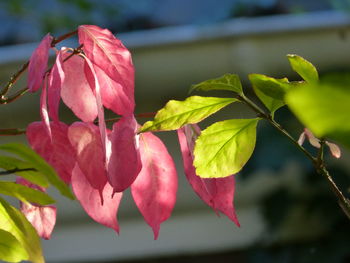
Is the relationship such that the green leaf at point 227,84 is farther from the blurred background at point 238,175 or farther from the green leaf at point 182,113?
the blurred background at point 238,175

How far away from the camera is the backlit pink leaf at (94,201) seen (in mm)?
321

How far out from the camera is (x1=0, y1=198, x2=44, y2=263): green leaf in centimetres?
29

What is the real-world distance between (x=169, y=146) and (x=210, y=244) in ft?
0.73

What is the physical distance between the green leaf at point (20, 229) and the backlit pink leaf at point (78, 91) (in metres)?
0.06

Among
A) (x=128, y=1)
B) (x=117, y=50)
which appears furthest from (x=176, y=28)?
(x=117, y=50)

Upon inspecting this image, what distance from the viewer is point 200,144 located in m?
0.28

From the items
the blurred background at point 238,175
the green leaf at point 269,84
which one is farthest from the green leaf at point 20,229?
the blurred background at point 238,175

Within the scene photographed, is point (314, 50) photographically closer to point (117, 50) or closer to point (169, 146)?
point (169, 146)

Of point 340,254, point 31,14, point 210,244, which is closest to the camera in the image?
point 340,254

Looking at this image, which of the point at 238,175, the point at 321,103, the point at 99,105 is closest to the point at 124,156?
the point at 99,105

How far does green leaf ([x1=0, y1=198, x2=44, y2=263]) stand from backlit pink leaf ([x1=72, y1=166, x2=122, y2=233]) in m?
0.03

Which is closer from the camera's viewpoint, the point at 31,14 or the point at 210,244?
the point at 210,244

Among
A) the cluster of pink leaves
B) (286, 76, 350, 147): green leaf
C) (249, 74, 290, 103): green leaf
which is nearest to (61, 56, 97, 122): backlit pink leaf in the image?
the cluster of pink leaves

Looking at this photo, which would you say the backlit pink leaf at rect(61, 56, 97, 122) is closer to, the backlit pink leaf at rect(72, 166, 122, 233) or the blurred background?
the backlit pink leaf at rect(72, 166, 122, 233)
